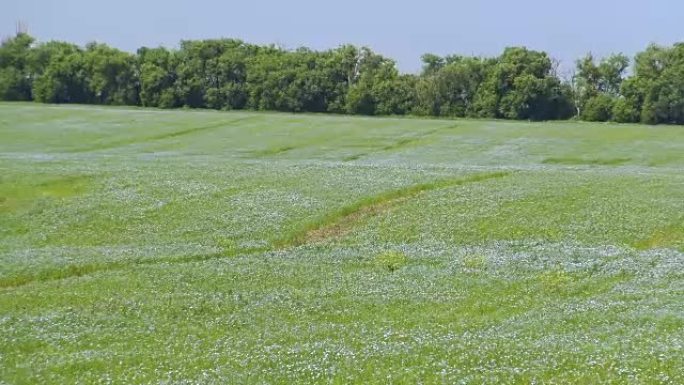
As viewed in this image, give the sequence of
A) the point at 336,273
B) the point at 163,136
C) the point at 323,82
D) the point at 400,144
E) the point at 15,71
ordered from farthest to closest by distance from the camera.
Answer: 1. the point at 15,71
2. the point at 323,82
3. the point at 163,136
4. the point at 400,144
5. the point at 336,273

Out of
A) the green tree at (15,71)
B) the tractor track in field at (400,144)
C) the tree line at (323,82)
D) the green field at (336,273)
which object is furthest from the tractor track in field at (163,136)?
the green tree at (15,71)

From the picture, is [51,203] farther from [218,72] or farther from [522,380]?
[218,72]

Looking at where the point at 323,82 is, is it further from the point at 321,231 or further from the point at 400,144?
the point at 321,231

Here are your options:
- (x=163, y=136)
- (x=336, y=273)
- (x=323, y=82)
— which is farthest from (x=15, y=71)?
(x=336, y=273)

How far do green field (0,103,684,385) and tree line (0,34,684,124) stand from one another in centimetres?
6931

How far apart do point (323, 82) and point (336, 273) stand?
113493 millimetres

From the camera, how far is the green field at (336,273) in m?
18.7

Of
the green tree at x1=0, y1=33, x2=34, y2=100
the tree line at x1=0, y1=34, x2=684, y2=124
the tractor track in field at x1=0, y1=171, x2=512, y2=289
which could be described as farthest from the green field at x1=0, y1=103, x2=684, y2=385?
the green tree at x1=0, y1=33, x2=34, y2=100

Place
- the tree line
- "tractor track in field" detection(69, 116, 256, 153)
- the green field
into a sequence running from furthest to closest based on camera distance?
the tree line → "tractor track in field" detection(69, 116, 256, 153) → the green field

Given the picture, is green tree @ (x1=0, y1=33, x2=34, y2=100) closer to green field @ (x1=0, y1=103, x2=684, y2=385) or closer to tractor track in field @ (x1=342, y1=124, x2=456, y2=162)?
tractor track in field @ (x1=342, y1=124, x2=456, y2=162)

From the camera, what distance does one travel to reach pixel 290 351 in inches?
766

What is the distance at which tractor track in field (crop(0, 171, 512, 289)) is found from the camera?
30.2 metres

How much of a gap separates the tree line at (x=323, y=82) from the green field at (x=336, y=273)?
69315mm

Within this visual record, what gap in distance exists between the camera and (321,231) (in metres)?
38.4
